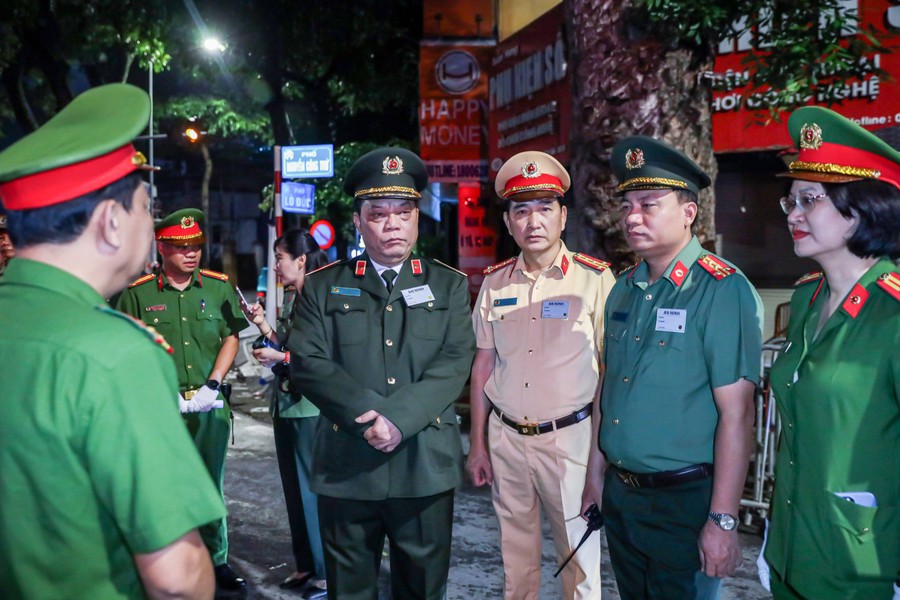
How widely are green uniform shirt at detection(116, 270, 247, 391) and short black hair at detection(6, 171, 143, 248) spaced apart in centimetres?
325

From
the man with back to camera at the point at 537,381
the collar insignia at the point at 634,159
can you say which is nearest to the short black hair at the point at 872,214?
the collar insignia at the point at 634,159

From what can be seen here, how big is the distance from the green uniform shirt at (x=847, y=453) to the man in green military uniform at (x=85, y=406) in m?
1.75

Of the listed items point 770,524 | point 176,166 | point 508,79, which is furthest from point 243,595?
point 176,166

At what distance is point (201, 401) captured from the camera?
465cm

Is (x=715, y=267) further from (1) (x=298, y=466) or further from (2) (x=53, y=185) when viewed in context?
(1) (x=298, y=466)

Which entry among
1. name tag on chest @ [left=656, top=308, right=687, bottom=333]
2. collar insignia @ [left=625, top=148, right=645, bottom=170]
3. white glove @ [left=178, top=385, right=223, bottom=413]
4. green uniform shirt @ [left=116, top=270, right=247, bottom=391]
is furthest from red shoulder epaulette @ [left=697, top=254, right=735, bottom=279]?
green uniform shirt @ [left=116, top=270, right=247, bottom=391]

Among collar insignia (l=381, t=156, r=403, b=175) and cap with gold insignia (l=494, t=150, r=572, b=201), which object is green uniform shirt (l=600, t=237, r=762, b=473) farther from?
collar insignia (l=381, t=156, r=403, b=175)

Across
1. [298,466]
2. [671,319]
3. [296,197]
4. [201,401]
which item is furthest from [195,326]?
[296,197]

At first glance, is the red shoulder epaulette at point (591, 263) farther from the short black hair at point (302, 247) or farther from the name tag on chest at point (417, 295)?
the short black hair at point (302, 247)

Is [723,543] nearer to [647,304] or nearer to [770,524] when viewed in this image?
[770,524]

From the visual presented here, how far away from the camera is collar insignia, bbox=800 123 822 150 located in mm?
2525

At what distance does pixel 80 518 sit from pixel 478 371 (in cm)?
262

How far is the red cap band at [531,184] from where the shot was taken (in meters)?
3.87

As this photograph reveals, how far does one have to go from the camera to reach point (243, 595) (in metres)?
4.62
